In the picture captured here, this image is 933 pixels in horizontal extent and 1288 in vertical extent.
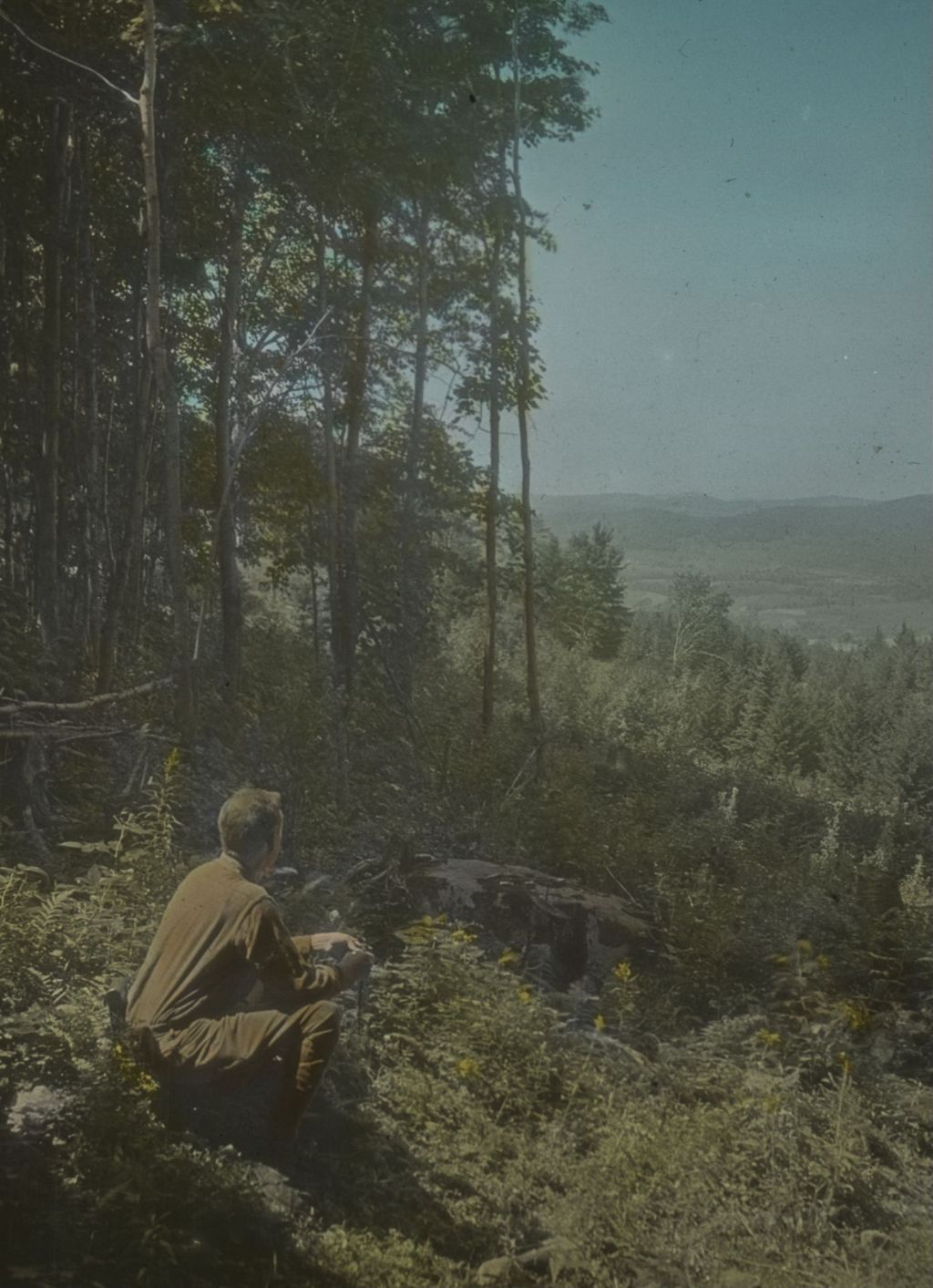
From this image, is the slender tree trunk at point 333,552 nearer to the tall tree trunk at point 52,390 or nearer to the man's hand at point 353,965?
the tall tree trunk at point 52,390

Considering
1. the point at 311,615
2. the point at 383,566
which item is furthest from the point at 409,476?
the point at 311,615

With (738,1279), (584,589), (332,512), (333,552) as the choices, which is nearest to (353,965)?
(738,1279)

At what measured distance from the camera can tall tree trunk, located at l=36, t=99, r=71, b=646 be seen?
4.77 meters

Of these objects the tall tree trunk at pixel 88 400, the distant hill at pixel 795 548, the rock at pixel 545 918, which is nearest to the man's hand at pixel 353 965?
the rock at pixel 545 918

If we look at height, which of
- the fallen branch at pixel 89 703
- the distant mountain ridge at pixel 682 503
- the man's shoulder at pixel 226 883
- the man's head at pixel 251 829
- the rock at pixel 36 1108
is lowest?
the rock at pixel 36 1108

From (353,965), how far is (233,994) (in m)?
0.41

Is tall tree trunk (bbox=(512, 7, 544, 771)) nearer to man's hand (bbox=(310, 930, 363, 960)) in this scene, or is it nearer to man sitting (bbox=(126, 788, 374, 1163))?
man's hand (bbox=(310, 930, 363, 960))

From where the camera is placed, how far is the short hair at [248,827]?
115 inches

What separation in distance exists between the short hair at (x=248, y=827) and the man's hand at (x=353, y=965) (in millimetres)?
472

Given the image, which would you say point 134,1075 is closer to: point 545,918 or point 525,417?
point 545,918

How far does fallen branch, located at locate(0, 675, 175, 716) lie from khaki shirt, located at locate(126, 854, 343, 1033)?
1778 mm

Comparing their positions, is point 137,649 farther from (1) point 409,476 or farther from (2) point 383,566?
(1) point 409,476

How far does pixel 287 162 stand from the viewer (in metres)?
4.64

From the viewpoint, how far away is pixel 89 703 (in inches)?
170
